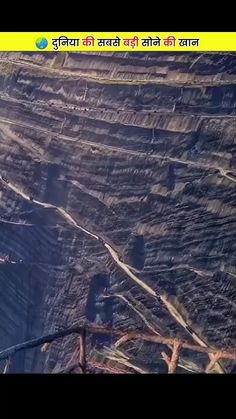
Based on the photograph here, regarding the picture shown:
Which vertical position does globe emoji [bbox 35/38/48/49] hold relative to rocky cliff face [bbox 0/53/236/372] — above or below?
above

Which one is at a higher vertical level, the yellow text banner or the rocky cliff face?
the yellow text banner

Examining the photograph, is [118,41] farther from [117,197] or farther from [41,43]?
[117,197]

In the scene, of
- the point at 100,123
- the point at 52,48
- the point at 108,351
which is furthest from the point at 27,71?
the point at 108,351

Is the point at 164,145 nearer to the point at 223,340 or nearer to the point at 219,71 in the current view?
the point at 219,71

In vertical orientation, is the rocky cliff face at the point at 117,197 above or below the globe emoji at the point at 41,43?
below

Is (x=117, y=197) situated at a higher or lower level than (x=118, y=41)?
lower

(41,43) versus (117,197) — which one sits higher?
(41,43)

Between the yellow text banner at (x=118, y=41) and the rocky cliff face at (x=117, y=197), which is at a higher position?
the yellow text banner at (x=118, y=41)

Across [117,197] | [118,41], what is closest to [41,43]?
[118,41]
